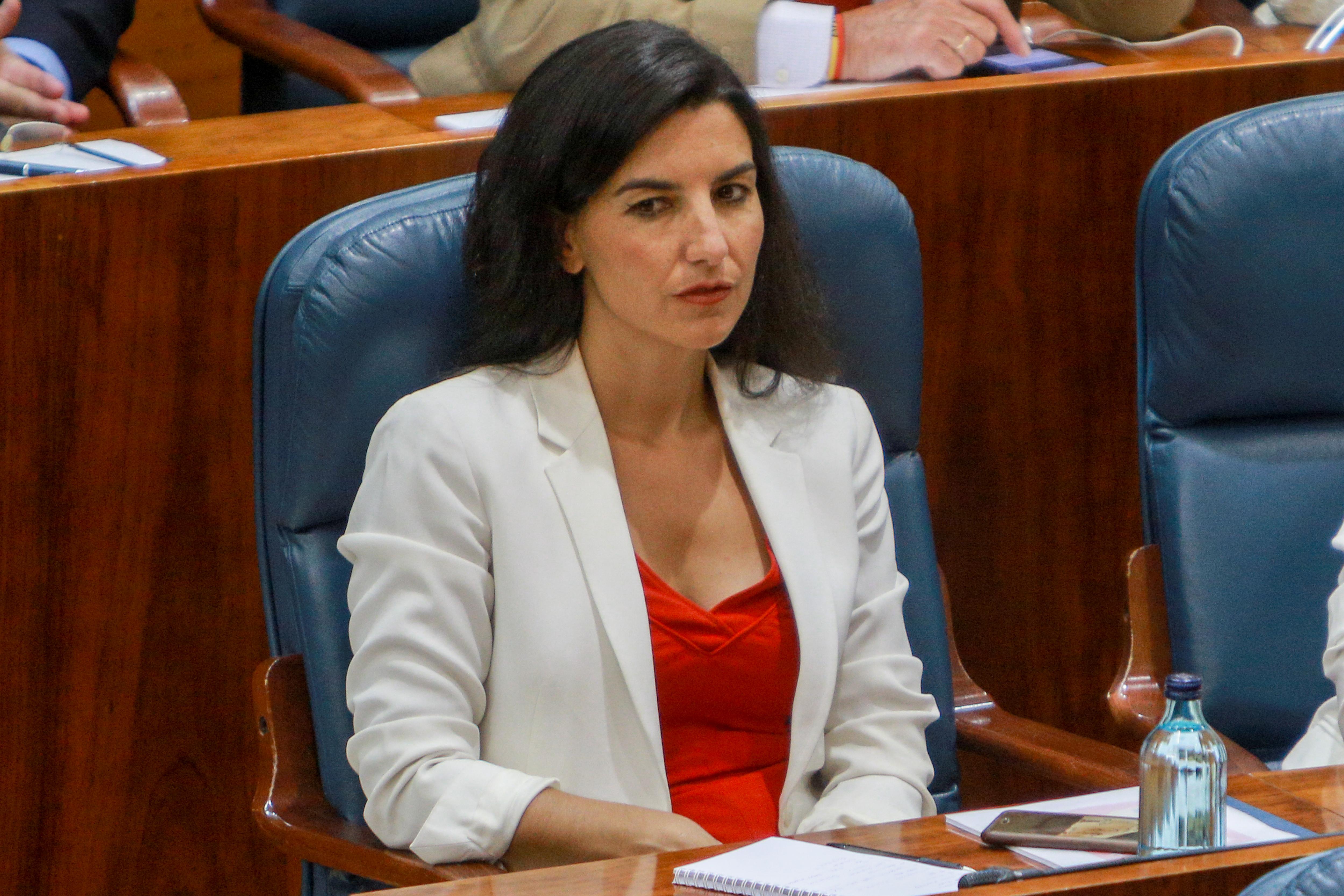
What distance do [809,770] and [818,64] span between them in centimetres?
91

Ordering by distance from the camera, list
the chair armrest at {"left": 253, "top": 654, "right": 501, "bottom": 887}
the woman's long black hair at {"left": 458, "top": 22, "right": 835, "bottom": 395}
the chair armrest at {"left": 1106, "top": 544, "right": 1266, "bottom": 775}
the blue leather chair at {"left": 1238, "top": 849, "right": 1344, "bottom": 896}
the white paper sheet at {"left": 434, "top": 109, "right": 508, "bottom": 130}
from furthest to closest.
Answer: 1. the white paper sheet at {"left": 434, "top": 109, "right": 508, "bottom": 130}
2. the chair armrest at {"left": 1106, "top": 544, "right": 1266, "bottom": 775}
3. the woman's long black hair at {"left": 458, "top": 22, "right": 835, "bottom": 395}
4. the chair armrest at {"left": 253, "top": 654, "right": 501, "bottom": 887}
5. the blue leather chair at {"left": 1238, "top": 849, "right": 1344, "bottom": 896}

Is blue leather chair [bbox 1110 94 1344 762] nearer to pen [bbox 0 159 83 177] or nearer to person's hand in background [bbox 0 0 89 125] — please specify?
pen [bbox 0 159 83 177]

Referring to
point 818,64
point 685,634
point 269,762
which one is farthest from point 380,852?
point 818,64

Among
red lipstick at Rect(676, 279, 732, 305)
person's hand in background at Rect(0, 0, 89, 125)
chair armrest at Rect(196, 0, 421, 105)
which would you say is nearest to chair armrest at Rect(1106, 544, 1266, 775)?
red lipstick at Rect(676, 279, 732, 305)

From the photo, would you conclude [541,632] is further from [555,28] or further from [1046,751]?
[555,28]

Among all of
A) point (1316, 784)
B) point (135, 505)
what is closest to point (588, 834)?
point (1316, 784)

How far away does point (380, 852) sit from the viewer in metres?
1.40

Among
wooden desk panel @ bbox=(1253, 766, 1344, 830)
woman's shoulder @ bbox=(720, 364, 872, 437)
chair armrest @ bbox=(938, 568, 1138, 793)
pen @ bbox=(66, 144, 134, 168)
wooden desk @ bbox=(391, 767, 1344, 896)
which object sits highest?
pen @ bbox=(66, 144, 134, 168)

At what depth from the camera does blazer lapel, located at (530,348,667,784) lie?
147cm

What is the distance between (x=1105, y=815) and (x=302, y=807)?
65 cm

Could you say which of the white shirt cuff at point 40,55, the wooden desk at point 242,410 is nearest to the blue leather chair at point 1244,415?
the wooden desk at point 242,410

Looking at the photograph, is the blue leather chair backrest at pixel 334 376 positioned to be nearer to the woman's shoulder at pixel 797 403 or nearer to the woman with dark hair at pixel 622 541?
the woman with dark hair at pixel 622 541

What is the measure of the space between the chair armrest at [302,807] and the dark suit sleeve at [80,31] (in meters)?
1.07

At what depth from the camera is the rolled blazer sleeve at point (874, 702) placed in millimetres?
1542
